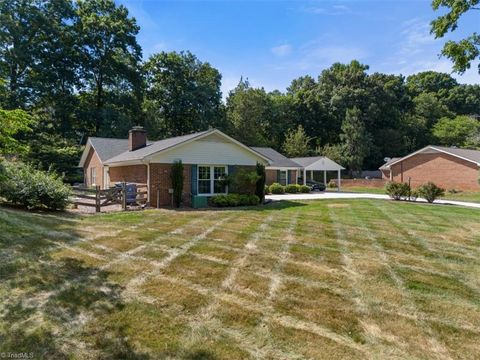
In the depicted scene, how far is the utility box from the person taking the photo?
1630 centimetres

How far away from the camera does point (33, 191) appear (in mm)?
11633

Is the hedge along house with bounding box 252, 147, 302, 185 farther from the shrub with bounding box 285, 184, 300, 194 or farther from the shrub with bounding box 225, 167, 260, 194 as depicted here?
the shrub with bounding box 225, 167, 260, 194

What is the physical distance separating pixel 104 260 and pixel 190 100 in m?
37.0

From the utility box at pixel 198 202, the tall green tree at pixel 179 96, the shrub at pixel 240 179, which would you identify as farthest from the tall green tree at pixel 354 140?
the utility box at pixel 198 202

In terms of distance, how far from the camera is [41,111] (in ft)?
111

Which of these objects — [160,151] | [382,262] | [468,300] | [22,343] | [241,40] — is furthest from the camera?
[241,40]

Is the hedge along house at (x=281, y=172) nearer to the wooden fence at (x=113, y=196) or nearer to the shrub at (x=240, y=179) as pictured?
the shrub at (x=240, y=179)

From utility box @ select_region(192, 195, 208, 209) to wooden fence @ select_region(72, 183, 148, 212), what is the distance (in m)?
2.23

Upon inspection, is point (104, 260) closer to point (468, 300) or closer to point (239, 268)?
point (239, 268)

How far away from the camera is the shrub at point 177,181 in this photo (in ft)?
52.0

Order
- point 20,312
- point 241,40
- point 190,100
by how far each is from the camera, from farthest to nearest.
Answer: point 190,100 < point 241,40 < point 20,312

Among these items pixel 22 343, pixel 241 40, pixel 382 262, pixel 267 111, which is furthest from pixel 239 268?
pixel 267 111

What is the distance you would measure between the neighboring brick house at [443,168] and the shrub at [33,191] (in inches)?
1282

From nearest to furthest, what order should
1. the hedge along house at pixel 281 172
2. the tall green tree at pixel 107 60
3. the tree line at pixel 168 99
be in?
the hedge along house at pixel 281 172, the tree line at pixel 168 99, the tall green tree at pixel 107 60
